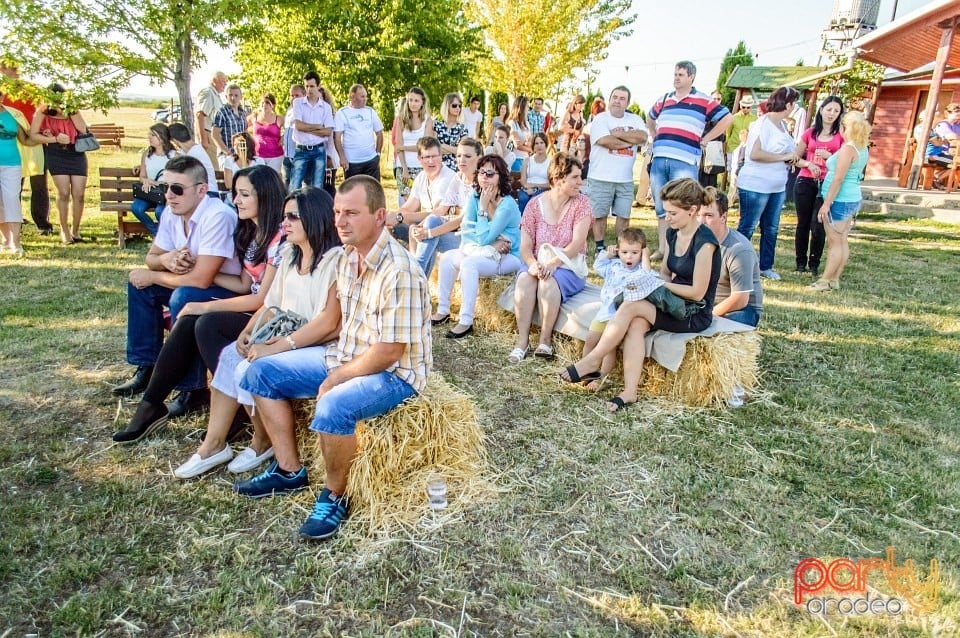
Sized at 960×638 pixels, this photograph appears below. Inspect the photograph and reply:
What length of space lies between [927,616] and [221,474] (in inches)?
131

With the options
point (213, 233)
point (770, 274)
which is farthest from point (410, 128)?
point (213, 233)

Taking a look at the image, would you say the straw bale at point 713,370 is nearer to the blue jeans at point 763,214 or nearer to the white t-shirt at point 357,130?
the blue jeans at point 763,214

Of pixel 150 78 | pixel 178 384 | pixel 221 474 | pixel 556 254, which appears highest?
pixel 150 78

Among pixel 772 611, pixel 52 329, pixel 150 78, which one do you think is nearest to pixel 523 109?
pixel 150 78

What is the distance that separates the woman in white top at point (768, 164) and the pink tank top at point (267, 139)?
7.07 metres

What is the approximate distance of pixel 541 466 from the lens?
3.49m

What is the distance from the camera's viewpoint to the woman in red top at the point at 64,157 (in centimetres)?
780

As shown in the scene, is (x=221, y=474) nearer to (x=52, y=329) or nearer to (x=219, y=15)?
(x=52, y=329)

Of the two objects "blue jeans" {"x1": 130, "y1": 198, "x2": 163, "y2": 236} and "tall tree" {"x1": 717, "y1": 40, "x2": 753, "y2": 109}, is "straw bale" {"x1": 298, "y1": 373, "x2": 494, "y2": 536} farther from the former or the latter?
"tall tree" {"x1": 717, "y1": 40, "x2": 753, "y2": 109}

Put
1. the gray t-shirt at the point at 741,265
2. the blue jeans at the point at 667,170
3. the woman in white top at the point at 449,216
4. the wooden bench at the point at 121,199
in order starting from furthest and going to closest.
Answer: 1. the wooden bench at the point at 121,199
2. the blue jeans at the point at 667,170
3. the woman in white top at the point at 449,216
4. the gray t-shirt at the point at 741,265

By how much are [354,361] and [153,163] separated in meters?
5.66

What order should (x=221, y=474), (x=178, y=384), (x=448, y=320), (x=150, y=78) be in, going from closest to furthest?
(x=221, y=474), (x=178, y=384), (x=448, y=320), (x=150, y=78)

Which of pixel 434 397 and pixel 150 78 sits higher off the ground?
pixel 150 78

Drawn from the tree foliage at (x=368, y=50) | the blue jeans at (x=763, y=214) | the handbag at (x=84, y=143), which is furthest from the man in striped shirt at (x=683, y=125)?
the tree foliage at (x=368, y=50)
